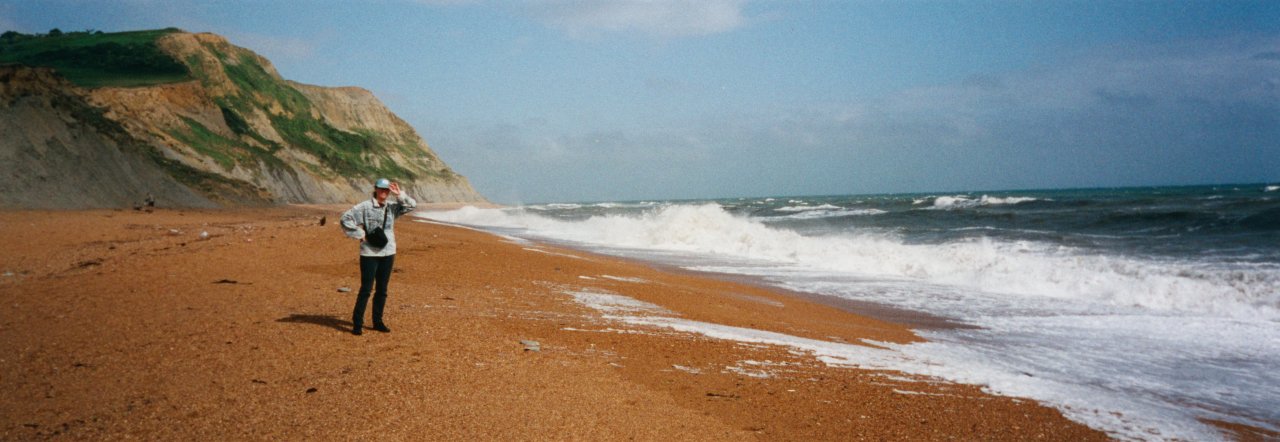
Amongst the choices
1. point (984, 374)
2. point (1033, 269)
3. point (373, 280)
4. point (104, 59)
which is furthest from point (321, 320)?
point (104, 59)

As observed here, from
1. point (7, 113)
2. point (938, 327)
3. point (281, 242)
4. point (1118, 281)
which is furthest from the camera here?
point (7, 113)

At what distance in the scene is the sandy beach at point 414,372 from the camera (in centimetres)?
434

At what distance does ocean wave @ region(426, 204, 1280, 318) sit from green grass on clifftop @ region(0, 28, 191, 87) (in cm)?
4733

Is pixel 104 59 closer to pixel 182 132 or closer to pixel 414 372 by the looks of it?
pixel 182 132

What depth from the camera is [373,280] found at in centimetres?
666

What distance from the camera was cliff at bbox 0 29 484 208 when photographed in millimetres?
25922

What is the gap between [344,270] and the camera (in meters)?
11.2

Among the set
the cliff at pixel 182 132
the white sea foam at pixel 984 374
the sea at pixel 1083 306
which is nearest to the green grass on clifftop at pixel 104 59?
the cliff at pixel 182 132

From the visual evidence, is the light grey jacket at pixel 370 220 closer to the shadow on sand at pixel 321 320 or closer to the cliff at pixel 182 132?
the shadow on sand at pixel 321 320

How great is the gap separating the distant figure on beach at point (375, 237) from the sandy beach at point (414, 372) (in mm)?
277

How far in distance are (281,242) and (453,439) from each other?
11877mm

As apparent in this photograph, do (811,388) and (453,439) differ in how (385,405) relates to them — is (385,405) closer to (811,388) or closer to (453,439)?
(453,439)

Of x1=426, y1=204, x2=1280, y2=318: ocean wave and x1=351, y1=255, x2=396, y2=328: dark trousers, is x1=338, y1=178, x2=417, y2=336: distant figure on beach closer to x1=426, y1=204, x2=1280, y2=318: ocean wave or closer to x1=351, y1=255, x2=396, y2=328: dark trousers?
x1=351, y1=255, x2=396, y2=328: dark trousers

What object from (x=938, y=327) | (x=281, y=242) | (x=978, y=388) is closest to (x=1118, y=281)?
(x=938, y=327)
